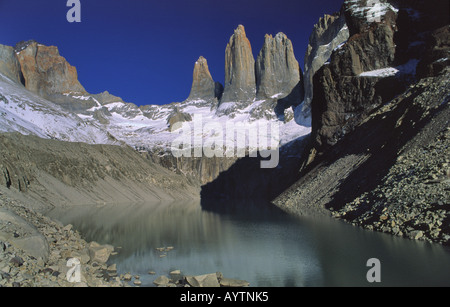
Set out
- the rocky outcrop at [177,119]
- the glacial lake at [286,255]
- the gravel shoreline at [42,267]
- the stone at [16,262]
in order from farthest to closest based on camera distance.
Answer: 1. the rocky outcrop at [177,119]
2. the glacial lake at [286,255]
3. the stone at [16,262]
4. the gravel shoreline at [42,267]

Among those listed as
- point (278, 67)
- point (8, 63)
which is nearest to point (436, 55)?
point (278, 67)

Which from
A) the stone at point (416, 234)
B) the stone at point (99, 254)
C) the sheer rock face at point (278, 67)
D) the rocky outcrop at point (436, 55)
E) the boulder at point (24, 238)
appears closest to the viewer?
the boulder at point (24, 238)

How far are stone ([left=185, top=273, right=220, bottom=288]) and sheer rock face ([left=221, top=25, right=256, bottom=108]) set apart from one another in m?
157

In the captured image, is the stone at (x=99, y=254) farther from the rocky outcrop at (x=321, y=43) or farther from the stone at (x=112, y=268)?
the rocky outcrop at (x=321, y=43)

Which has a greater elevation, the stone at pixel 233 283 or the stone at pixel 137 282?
the stone at pixel 137 282

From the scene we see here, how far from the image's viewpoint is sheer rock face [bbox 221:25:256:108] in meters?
171

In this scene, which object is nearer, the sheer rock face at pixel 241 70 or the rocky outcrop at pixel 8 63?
the rocky outcrop at pixel 8 63

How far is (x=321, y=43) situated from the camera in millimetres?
126188

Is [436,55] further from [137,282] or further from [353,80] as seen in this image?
[137,282]

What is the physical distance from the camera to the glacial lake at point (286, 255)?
1494cm

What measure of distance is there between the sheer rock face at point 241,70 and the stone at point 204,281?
157 metres

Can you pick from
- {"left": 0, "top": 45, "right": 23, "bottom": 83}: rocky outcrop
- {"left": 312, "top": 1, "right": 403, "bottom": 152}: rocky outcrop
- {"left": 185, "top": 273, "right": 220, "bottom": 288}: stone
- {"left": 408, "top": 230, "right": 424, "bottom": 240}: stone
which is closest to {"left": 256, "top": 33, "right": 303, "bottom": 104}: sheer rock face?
{"left": 312, "top": 1, "right": 403, "bottom": 152}: rocky outcrop

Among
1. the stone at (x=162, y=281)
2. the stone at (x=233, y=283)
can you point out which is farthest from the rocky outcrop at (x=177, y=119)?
the stone at (x=233, y=283)

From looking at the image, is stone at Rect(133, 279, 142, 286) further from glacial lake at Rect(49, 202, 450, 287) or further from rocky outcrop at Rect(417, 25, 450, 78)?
rocky outcrop at Rect(417, 25, 450, 78)
